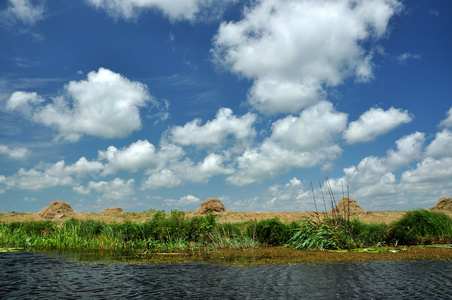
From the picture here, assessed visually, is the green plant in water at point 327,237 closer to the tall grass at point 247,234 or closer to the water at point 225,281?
the tall grass at point 247,234

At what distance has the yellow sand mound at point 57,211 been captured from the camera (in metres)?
34.2

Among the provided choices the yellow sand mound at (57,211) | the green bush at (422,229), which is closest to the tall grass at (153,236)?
the green bush at (422,229)

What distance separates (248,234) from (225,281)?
11.1 metres

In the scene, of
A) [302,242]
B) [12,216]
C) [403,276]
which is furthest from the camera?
[12,216]

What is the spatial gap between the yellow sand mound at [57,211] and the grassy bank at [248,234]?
12583mm

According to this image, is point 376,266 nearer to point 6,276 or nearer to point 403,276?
point 403,276

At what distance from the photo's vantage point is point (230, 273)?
11102 mm

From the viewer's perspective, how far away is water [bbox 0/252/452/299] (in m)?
8.47

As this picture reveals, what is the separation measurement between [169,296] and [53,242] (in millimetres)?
16063

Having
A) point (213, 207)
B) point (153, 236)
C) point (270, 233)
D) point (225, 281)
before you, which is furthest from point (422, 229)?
point (213, 207)

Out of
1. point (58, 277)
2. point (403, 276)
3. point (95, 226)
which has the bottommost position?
point (403, 276)

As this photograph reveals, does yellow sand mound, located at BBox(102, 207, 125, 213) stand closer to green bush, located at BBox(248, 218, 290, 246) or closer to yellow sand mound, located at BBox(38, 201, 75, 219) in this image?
yellow sand mound, located at BBox(38, 201, 75, 219)

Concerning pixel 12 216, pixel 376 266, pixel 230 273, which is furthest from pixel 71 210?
pixel 376 266

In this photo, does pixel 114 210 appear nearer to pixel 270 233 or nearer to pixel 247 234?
pixel 247 234
